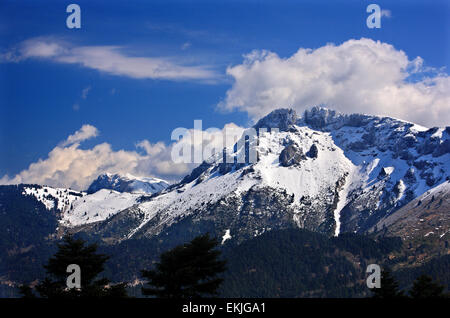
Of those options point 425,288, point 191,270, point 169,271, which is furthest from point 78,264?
point 425,288

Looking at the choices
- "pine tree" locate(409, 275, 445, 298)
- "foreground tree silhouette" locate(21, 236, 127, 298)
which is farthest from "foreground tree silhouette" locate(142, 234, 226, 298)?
"pine tree" locate(409, 275, 445, 298)

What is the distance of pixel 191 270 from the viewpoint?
57875 millimetres

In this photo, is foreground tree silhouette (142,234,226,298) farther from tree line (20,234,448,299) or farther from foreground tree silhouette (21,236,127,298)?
foreground tree silhouette (21,236,127,298)

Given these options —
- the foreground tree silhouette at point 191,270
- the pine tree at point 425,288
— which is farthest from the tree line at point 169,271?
the pine tree at point 425,288

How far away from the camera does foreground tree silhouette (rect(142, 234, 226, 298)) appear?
58625 millimetres

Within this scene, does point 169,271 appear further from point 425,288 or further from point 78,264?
point 425,288

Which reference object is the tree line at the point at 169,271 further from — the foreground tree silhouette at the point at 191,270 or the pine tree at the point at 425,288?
the pine tree at the point at 425,288

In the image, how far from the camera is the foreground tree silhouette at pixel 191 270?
58.6 metres
